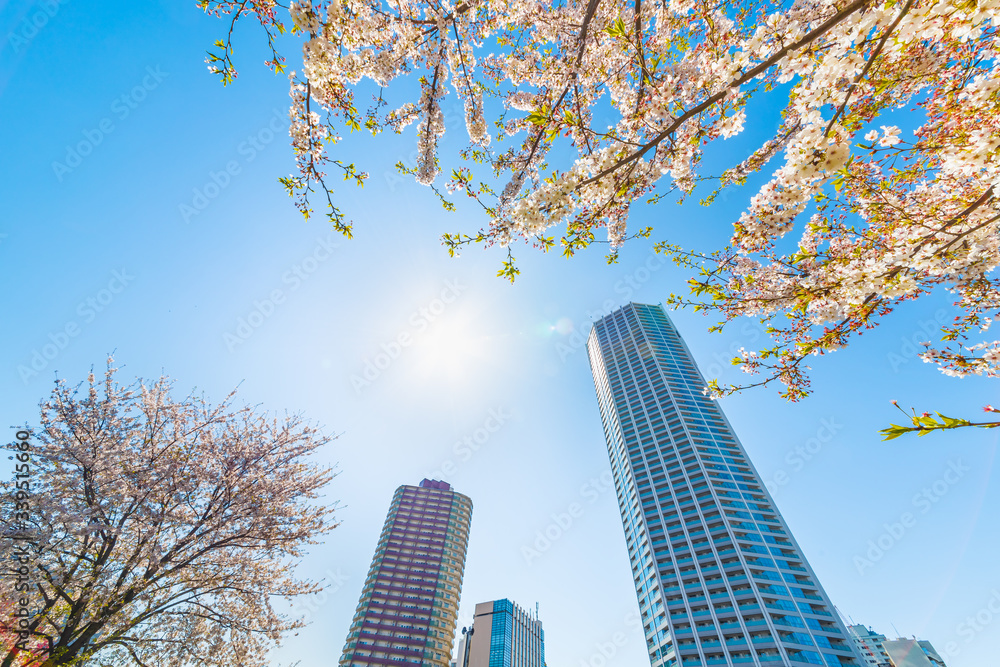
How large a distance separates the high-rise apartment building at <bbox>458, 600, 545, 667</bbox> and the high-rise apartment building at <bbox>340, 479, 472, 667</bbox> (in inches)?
583

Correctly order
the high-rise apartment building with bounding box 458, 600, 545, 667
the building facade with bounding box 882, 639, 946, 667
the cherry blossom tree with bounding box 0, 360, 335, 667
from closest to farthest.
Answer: the cherry blossom tree with bounding box 0, 360, 335, 667 → the building facade with bounding box 882, 639, 946, 667 → the high-rise apartment building with bounding box 458, 600, 545, 667

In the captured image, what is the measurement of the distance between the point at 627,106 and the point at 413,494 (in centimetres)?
8481

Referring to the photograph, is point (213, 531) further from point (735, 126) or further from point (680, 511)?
point (680, 511)

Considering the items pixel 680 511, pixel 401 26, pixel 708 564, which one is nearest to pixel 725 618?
pixel 708 564

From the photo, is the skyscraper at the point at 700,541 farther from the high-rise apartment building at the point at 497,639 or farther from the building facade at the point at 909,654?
the building facade at the point at 909,654

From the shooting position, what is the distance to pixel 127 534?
254 inches

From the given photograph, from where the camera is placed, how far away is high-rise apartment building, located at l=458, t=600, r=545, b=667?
6618 cm

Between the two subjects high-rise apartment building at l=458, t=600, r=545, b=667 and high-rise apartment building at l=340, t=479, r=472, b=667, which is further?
high-rise apartment building at l=458, t=600, r=545, b=667

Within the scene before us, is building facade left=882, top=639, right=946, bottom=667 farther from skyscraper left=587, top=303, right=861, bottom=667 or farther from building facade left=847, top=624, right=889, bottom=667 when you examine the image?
skyscraper left=587, top=303, right=861, bottom=667

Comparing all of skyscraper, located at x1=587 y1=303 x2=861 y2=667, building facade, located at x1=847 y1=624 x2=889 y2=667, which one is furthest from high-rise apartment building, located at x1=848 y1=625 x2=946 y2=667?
skyscraper, located at x1=587 y1=303 x2=861 y2=667

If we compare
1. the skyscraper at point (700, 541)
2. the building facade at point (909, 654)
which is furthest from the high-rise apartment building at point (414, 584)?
the building facade at point (909, 654)

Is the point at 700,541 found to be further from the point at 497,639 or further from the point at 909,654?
the point at 909,654

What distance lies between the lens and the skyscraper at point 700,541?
36562 mm

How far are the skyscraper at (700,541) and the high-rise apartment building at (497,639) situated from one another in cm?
3560
